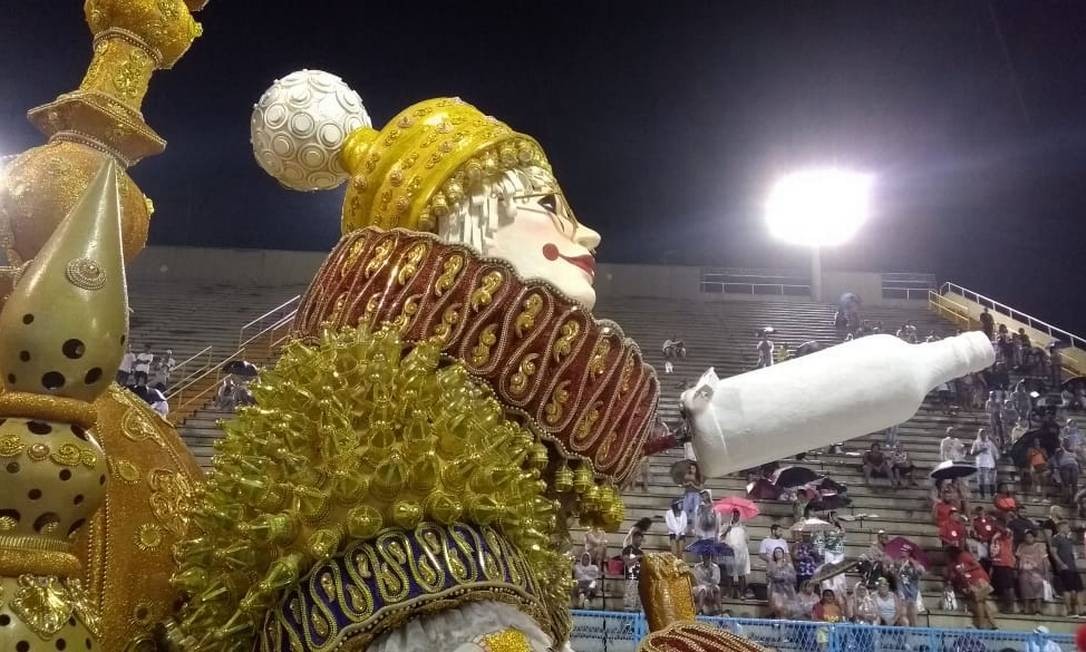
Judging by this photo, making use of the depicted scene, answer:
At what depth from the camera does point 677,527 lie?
8.52 metres

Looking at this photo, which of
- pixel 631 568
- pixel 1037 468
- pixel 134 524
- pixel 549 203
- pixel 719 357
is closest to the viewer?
pixel 134 524

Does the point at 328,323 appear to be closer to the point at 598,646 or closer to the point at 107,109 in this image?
the point at 107,109

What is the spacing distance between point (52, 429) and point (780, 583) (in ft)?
24.3

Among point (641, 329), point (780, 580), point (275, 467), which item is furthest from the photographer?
point (641, 329)

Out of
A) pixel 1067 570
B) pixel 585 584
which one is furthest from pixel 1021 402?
pixel 585 584

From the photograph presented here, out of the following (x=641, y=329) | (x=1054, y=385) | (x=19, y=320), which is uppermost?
(x=641, y=329)

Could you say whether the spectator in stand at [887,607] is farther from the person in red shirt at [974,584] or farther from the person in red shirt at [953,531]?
the person in red shirt at [953,531]

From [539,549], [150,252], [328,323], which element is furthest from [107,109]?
[150,252]

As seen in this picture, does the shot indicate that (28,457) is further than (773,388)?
No

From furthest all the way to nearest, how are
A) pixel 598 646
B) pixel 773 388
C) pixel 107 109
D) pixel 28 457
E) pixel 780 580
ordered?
pixel 780 580 < pixel 598 646 < pixel 773 388 < pixel 107 109 < pixel 28 457

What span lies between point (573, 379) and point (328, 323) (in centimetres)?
41

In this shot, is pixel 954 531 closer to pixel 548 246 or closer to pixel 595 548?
pixel 595 548

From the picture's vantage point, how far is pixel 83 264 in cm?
106

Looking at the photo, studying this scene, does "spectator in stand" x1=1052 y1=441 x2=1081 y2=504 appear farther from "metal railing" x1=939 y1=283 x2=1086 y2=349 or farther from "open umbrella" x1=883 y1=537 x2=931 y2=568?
"metal railing" x1=939 y1=283 x2=1086 y2=349
